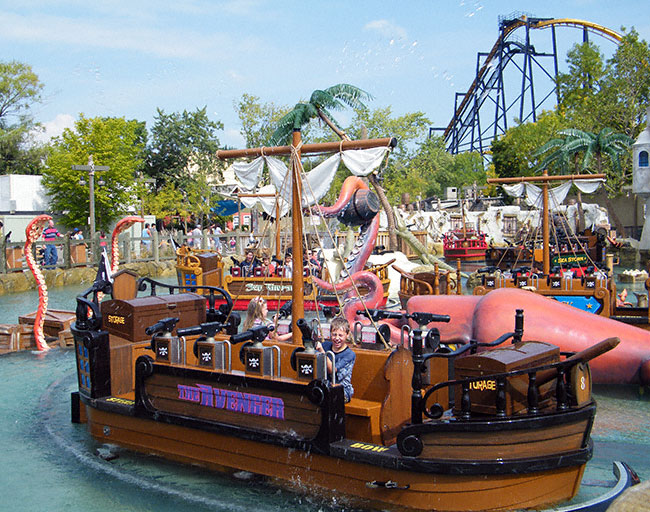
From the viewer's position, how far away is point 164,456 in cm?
806

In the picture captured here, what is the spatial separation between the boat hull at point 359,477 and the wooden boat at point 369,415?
0.01 m

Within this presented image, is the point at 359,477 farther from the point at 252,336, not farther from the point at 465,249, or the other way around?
the point at 465,249

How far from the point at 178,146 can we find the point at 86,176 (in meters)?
13.0

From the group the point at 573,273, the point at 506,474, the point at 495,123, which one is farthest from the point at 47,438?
the point at 495,123

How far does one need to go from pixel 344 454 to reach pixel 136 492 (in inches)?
102

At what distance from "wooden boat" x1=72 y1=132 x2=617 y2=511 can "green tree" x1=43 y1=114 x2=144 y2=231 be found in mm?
30978

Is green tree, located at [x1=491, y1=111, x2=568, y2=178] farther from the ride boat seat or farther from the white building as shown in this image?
the ride boat seat

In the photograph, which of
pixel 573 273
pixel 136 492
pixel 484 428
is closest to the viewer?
pixel 484 428

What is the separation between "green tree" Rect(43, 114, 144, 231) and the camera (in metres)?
37.4

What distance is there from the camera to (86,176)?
37.7 metres

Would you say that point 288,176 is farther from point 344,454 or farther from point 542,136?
point 542,136

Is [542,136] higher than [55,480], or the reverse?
[542,136]

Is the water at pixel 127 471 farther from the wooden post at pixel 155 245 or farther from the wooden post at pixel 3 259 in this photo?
the wooden post at pixel 155 245

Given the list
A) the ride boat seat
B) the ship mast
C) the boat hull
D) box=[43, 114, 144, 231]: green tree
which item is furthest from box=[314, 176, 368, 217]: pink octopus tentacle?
box=[43, 114, 144, 231]: green tree
